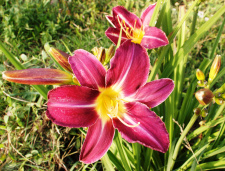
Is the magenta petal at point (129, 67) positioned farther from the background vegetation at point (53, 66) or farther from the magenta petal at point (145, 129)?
the background vegetation at point (53, 66)

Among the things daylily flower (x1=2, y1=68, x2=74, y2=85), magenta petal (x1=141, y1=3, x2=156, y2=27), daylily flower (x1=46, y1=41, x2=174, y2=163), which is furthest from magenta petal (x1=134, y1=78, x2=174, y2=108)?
magenta petal (x1=141, y1=3, x2=156, y2=27)

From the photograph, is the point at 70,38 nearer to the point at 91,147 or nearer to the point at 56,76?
the point at 56,76

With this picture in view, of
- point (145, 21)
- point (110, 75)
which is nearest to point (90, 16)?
point (145, 21)

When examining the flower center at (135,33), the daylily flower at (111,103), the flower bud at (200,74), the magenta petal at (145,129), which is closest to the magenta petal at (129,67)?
the daylily flower at (111,103)

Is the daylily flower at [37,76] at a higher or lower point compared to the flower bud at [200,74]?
lower

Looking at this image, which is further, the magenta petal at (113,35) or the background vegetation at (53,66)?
the background vegetation at (53,66)

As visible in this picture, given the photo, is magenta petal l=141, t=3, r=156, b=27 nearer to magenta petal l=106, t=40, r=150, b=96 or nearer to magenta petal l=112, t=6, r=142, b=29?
magenta petal l=112, t=6, r=142, b=29
